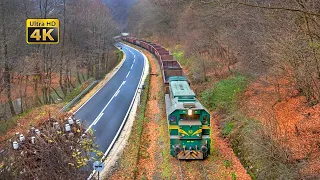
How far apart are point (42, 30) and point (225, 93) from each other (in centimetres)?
1701

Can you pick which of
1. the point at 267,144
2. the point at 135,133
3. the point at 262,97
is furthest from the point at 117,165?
the point at 262,97

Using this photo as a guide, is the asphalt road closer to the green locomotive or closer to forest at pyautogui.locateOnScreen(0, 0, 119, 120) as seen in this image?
the green locomotive

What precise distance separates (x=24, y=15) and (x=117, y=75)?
1885 cm

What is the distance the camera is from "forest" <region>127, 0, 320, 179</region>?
12531mm

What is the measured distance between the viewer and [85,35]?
41.2 metres

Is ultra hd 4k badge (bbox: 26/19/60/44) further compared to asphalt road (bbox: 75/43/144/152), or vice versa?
asphalt road (bbox: 75/43/144/152)

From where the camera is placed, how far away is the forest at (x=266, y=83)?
12531 mm

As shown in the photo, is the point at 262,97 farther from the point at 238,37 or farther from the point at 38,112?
the point at 38,112

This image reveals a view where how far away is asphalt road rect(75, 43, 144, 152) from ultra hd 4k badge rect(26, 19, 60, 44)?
4684 mm

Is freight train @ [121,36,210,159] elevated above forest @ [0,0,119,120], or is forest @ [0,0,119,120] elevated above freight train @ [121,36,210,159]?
forest @ [0,0,119,120]

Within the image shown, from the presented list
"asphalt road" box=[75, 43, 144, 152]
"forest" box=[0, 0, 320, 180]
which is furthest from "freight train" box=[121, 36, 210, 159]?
"asphalt road" box=[75, 43, 144, 152]

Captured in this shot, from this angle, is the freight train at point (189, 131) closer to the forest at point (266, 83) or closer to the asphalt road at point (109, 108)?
the forest at point (266, 83)

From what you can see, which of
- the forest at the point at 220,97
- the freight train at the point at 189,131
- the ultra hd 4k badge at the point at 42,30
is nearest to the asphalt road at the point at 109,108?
the forest at the point at 220,97

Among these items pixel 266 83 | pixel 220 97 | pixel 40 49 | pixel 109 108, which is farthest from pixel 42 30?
pixel 40 49
